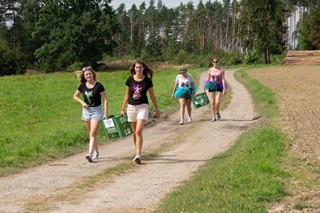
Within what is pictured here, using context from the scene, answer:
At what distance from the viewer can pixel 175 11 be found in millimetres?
144000

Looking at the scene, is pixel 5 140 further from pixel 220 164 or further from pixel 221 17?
pixel 221 17

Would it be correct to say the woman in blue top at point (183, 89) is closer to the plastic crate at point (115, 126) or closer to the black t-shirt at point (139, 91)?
the plastic crate at point (115, 126)

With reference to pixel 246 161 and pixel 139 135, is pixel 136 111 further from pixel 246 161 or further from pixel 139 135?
pixel 246 161

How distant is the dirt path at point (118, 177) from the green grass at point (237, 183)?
364 millimetres

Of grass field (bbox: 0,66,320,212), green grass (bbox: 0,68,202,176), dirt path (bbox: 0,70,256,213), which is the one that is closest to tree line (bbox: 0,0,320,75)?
green grass (bbox: 0,68,202,176)

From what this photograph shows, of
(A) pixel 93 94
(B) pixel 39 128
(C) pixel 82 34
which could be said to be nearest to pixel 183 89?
(B) pixel 39 128

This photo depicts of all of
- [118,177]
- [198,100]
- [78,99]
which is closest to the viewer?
[118,177]

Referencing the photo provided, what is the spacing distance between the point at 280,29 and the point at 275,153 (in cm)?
6693

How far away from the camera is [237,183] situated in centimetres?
714

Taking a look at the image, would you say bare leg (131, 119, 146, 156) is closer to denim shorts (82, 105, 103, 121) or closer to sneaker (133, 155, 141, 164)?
sneaker (133, 155, 141, 164)

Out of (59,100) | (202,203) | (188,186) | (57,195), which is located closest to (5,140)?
(57,195)

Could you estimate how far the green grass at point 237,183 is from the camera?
20.2 ft

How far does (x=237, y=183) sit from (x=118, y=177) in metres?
2.31

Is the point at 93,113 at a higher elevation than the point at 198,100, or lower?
higher
